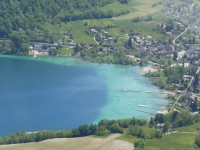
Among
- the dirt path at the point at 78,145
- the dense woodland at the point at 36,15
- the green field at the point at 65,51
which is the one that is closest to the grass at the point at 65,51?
the green field at the point at 65,51

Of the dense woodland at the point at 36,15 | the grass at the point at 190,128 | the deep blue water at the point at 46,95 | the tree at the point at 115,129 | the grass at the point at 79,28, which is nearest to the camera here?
the tree at the point at 115,129

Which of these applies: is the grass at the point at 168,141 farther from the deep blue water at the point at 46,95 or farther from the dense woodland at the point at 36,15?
the dense woodland at the point at 36,15

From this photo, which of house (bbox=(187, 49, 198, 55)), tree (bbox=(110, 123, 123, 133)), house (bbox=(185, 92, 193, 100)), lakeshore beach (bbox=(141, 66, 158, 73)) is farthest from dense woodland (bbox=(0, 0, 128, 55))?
tree (bbox=(110, 123, 123, 133))

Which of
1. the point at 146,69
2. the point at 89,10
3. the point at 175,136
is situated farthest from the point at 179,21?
the point at 175,136

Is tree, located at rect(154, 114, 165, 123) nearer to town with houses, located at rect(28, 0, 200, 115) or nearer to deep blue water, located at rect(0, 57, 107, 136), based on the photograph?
deep blue water, located at rect(0, 57, 107, 136)

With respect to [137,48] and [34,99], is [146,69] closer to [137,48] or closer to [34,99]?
[137,48]

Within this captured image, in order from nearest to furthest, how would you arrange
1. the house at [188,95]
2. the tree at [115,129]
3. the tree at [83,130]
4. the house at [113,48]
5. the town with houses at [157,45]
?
the tree at [83,130], the tree at [115,129], the house at [188,95], the town with houses at [157,45], the house at [113,48]

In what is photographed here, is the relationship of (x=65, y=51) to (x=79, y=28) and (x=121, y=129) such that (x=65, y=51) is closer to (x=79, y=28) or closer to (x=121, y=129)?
(x=79, y=28)
